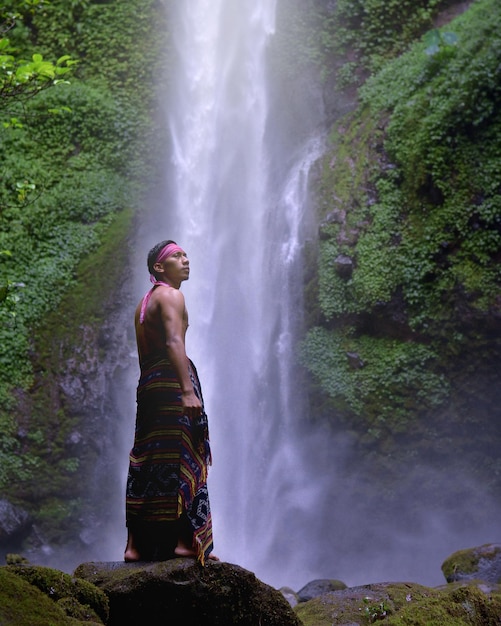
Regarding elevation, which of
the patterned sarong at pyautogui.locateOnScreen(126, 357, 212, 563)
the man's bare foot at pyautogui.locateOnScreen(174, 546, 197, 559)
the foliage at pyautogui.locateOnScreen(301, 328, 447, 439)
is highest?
the foliage at pyautogui.locateOnScreen(301, 328, 447, 439)

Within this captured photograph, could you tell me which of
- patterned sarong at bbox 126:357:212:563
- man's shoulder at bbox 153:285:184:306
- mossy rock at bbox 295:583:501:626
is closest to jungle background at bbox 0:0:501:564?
man's shoulder at bbox 153:285:184:306

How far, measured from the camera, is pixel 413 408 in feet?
33.6

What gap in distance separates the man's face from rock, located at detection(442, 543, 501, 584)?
15.3 ft

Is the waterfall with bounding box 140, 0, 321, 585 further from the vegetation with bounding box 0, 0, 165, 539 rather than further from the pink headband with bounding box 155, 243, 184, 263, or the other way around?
the pink headband with bounding box 155, 243, 184, 263

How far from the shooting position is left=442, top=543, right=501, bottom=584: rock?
6.92 metres

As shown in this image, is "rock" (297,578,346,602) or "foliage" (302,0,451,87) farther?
"foliage" (302,0,451,87)

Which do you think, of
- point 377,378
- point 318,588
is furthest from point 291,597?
point 377,378

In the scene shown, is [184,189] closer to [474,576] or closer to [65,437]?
[65,437]

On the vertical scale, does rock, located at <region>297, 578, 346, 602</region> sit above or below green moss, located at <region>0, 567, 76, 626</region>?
above

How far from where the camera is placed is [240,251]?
12555 mm

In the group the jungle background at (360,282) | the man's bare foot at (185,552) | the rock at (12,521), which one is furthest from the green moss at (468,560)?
the rock at (12,521)

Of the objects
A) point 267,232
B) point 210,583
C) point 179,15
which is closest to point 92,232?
point 267,232

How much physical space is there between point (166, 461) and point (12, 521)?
6.74 meters

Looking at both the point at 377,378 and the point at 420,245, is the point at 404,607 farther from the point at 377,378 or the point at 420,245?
the point at 420,245
